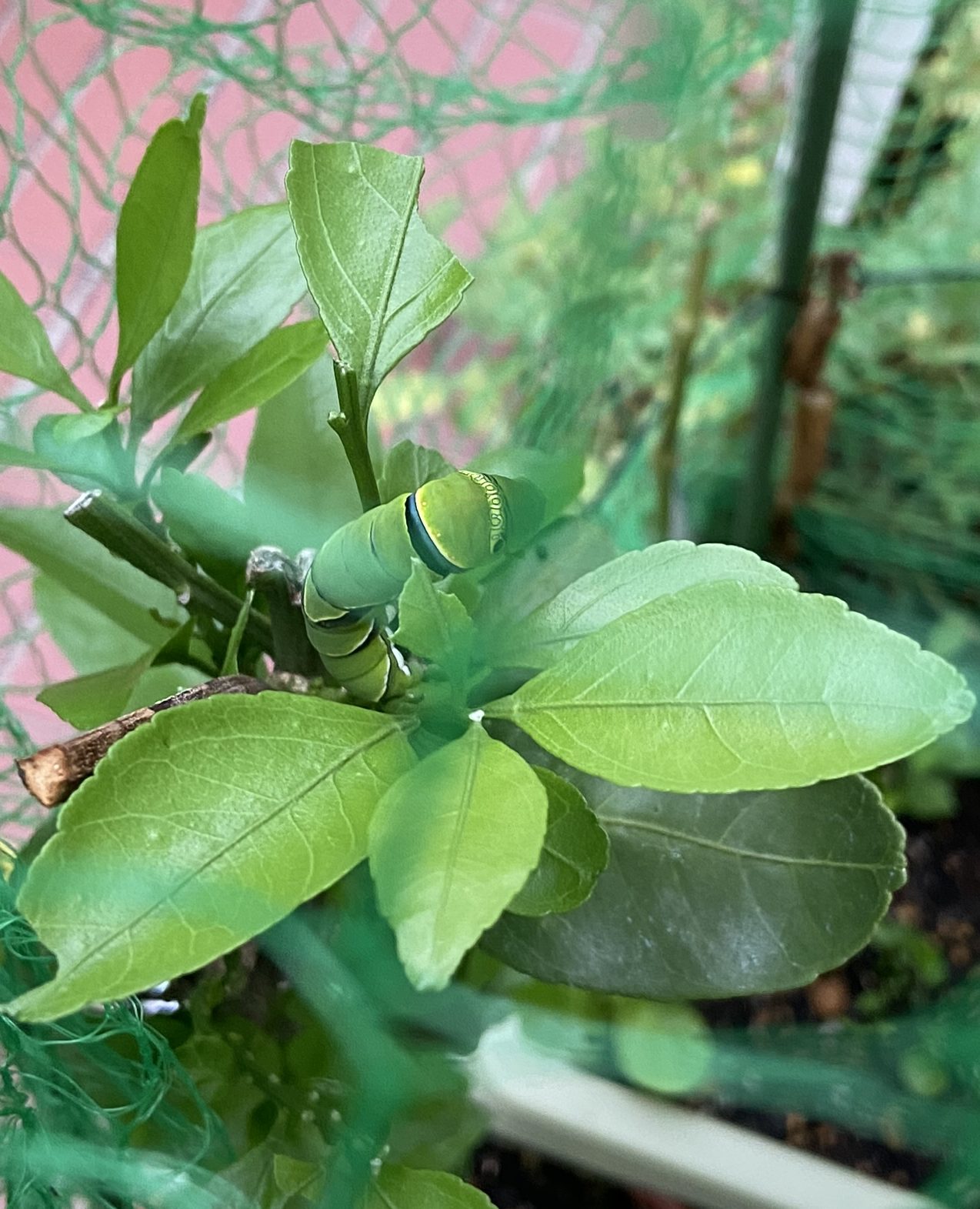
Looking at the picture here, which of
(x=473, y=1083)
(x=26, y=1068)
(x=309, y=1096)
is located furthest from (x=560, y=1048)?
(x=26, y=1068)

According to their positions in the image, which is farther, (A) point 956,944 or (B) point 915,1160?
(A) point 956,944

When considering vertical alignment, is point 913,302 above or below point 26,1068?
below

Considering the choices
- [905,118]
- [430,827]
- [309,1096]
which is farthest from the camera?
[905,118]

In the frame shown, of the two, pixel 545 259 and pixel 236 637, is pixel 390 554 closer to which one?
pixel 236 637

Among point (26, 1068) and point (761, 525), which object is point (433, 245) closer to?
point (26, 1068)

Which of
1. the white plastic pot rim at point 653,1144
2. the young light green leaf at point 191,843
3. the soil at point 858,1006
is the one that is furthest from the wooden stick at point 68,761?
the soil at point 858,1006

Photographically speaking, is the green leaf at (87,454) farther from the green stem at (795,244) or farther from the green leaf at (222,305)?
the green stem at (795,244)

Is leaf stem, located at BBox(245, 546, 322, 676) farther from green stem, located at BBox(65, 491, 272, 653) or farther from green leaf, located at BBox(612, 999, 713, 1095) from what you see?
green leaf, located at BBox(612, 999, 713, 1095)
